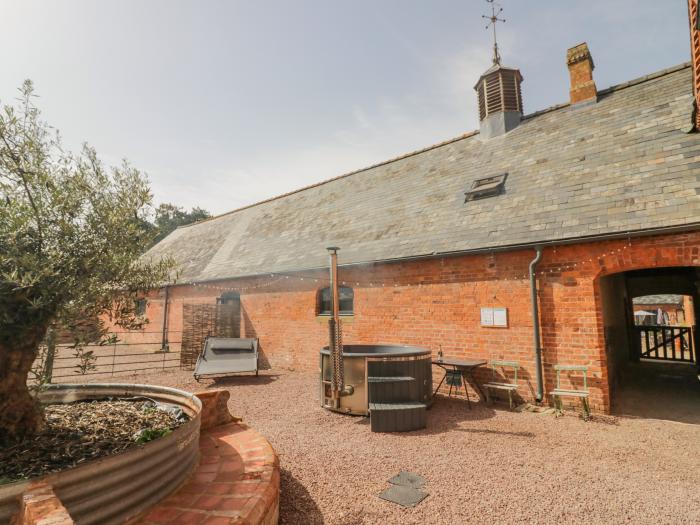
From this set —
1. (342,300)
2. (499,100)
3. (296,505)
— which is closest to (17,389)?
(296,505)

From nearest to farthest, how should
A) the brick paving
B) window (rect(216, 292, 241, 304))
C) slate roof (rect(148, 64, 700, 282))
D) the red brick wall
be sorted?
the brick paving, the red brick wall, slate roof (rect(148, 64, 700, 282)), window (rect(216, 292, 241, 304))

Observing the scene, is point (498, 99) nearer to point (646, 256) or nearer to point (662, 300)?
point (646, 256)

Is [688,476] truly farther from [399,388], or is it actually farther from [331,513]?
[331,513]

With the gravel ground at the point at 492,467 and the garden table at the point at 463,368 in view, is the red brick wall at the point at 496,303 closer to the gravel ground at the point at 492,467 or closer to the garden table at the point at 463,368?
the garden table at the point at 463,368

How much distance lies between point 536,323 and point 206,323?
438 inches

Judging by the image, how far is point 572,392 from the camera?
6457mm

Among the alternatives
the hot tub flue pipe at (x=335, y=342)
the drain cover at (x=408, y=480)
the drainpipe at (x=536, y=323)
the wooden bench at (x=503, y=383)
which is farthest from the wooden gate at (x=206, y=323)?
the drain cover at (x=408, y=480)

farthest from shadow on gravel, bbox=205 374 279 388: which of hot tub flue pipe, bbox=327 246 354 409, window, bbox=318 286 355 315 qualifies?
hot tub flue pipe, bbox=327 246 354 409

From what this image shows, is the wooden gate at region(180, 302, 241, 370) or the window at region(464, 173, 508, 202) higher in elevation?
the window at region(464, 173, 508, 202)

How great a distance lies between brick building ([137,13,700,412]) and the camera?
680cm

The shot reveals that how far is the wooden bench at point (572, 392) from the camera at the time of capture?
6.42 meters

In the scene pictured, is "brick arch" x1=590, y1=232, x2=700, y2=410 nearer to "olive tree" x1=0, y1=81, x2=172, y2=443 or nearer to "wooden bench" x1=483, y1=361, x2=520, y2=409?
"wooden bench" x1=483, y1=361, x2=520, y2=409

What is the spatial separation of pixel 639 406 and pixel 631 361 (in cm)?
712

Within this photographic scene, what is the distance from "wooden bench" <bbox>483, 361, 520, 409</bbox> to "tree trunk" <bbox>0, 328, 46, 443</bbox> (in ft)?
23.3
